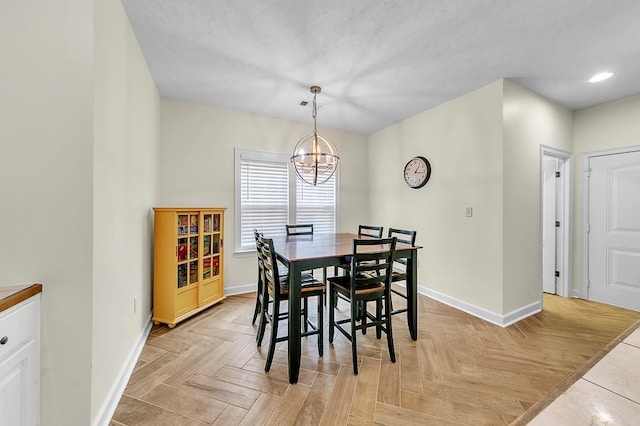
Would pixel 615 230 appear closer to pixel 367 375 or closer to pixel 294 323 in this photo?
pixel 367 375

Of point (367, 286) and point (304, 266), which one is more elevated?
point (304, 266)

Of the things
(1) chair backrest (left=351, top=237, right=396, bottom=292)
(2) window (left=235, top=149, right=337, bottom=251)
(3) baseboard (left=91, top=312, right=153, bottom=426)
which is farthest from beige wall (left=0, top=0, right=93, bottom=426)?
(2) window (left=235, top=149, right=337, bottom=251)

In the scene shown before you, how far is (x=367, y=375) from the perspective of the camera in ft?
6.33

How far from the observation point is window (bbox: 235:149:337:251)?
375cm

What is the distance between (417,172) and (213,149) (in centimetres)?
293

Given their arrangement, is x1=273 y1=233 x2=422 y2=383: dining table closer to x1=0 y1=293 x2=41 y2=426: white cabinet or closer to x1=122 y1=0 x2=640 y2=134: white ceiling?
x1=0 y1=293 x2=41 y2=426: white cabinet

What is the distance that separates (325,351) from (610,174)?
165 inches

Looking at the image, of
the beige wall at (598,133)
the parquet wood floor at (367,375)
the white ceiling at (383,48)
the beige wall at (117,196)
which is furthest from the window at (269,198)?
the beige wall at (598,133)

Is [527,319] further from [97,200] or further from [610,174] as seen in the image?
[97,200]

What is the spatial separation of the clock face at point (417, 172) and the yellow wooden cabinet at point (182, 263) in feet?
9.10

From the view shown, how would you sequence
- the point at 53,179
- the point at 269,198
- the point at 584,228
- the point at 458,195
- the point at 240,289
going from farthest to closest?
the point at 269,198
the point at 240,289
the point at 584,228
the point at 458,195
the point at 53,179

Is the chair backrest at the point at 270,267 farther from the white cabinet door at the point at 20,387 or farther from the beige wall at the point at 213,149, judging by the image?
the beige wall at the point at 213,149

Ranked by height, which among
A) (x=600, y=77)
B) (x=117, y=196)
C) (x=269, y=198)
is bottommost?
(x=117, y=196)

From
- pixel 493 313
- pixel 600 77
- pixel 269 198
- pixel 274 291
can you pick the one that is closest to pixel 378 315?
pixel 274 291
